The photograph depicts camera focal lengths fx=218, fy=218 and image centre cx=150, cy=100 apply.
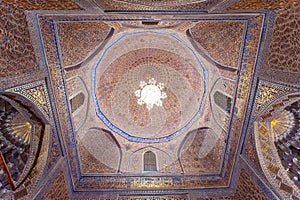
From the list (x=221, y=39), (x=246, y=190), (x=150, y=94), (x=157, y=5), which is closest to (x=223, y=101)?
(x=221, y=39)

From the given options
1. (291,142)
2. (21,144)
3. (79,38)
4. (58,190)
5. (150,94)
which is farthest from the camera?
(150,94)

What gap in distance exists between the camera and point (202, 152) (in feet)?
22.4

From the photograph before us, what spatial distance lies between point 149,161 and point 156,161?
240mm

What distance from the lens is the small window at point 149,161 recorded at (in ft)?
23.4

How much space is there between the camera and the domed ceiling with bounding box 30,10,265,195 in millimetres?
4637

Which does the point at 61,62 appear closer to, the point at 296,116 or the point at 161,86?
the point at 161,86

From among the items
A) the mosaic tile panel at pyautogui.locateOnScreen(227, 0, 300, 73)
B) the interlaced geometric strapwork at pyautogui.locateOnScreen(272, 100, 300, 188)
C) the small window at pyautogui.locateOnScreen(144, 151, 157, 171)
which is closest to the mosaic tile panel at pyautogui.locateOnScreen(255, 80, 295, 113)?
the mosaic tile panel at pyautogui.locateOnScreen(227, 0, 300, 73)

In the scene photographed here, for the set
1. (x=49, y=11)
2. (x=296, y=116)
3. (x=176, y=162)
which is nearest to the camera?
(x=49, y=11)

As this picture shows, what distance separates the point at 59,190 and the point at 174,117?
464cm

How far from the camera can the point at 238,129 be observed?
526 centimetres

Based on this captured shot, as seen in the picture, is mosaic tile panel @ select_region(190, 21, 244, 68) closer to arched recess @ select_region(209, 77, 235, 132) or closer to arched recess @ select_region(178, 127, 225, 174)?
arched recess @ select_region(209, 77, 235, 132)

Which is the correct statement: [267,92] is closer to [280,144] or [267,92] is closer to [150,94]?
[280,144]

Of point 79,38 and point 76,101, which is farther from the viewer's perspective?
point 76,101

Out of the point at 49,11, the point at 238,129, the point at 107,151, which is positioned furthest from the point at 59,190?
the point at 238,129
